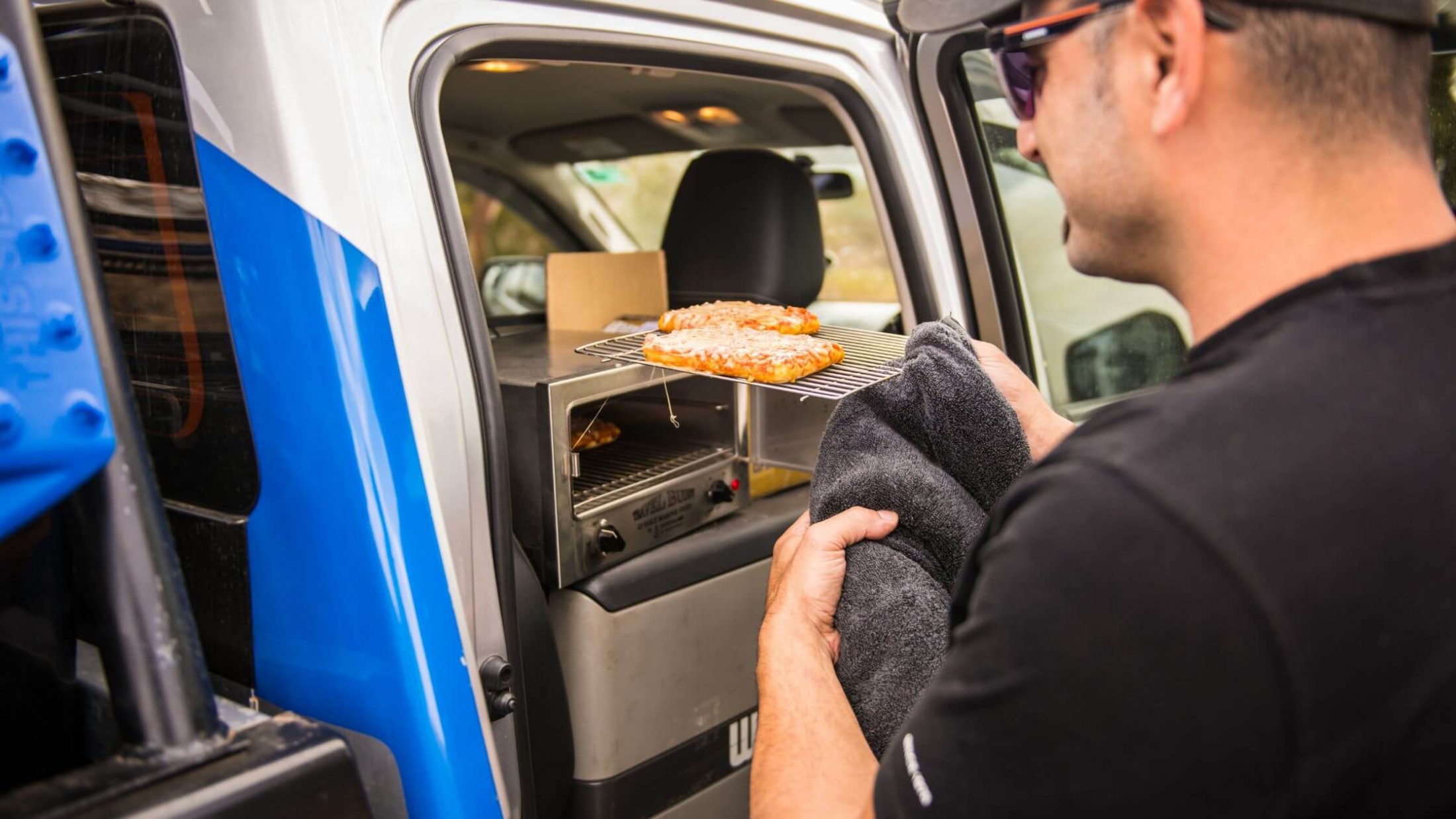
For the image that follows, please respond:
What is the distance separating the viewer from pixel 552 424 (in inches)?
69.0

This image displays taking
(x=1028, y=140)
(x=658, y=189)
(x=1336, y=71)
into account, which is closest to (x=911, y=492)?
(x=1028, y=140)

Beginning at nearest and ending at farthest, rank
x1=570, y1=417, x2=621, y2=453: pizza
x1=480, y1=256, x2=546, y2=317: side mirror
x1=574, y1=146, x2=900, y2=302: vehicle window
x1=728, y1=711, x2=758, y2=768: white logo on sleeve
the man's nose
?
the man's nose
x1=728, y1=711, x2=758, y2=768: white logo on sleeve
x1=570, y1=417, x2=621, y2=453: pizza
x1=574, y1=146, x2=900, y2=302: vehicle window
x1=480, y1=256, x2=546, y2=317: side mirror

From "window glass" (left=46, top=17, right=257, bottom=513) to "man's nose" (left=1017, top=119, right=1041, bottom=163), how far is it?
1007 mm

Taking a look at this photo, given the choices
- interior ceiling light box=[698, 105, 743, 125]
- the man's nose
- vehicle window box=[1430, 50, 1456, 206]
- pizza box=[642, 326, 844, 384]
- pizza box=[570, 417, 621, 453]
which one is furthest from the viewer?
interior ceiling light box=[698, 105, 743, 125]

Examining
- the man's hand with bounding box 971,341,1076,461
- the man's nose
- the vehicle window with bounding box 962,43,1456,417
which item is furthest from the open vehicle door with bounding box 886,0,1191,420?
the man's nose

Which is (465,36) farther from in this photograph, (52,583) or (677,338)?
(52,583)

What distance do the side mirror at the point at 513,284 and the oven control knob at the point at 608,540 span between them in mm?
2679

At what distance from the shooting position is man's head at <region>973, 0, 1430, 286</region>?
→ 777 mm

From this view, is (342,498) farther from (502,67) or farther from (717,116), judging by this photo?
(717,116)

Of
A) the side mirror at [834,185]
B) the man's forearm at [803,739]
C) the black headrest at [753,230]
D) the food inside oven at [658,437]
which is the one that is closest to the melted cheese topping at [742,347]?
the food inside oven at [658,437]

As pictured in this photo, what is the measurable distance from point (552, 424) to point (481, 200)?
290 centimetres

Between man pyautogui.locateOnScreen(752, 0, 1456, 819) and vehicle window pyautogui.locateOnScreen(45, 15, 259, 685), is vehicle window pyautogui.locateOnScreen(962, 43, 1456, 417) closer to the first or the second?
man pyautogui.locateOnScreen(752, 0, 1456, 819)

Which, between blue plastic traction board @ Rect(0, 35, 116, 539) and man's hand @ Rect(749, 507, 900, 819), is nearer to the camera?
blue plastic traction board @ Rect(0, 35, 116, 539)

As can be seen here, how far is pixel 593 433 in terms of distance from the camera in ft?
7.42
